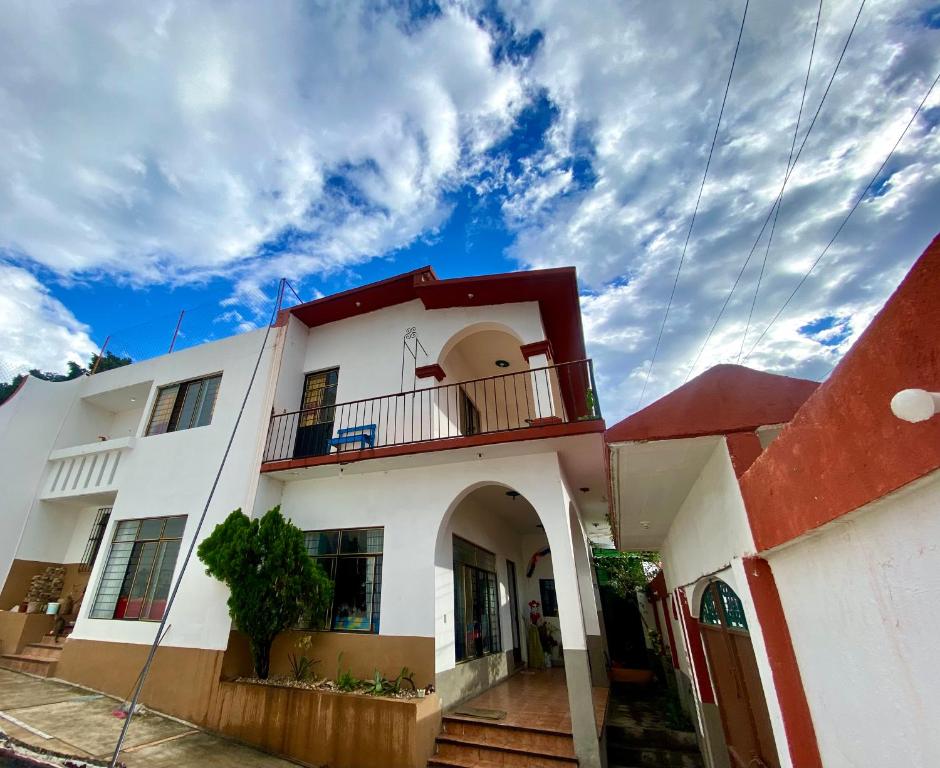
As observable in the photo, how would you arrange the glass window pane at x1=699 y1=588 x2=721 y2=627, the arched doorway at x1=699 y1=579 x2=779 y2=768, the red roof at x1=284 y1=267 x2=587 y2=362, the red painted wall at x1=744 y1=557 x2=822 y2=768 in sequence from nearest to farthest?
the red painted wall at x1=744 y1=557 x2=822 y2=768, the arched doorway at x1=699 y1=579 x2=779 y2=768, the glass window pane at x1=699 y1=588 x2=721 y2=627, the red roof at x1=284 y1=267 x2=587 y2=362

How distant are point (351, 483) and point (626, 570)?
10055mm

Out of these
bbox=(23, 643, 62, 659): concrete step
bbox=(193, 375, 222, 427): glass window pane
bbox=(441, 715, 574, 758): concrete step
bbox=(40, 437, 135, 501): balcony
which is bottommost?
bbox=(441, 715, 574, 758): concrete step

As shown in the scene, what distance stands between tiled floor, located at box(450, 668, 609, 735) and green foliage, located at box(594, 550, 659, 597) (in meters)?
4.59

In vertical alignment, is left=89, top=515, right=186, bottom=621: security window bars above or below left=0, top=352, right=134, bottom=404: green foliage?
below

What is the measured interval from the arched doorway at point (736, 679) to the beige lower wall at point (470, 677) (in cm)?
336

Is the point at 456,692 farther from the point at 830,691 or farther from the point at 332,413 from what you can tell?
the point at 830,691

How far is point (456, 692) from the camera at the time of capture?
20.4ft

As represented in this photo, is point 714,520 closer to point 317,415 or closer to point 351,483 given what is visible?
point 351,483

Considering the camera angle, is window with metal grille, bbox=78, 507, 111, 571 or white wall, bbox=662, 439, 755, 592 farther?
window with metal grille, bbox=78, 507, 111, 571

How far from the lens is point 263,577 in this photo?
19.3 feet

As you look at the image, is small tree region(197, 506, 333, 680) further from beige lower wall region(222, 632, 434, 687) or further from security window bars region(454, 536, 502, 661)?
security window bars region(454, 536, 502, 661)

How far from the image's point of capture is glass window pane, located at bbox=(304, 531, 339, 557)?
22.9 ft

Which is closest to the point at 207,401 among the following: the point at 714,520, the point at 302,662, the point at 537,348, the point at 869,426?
the point at 302,662

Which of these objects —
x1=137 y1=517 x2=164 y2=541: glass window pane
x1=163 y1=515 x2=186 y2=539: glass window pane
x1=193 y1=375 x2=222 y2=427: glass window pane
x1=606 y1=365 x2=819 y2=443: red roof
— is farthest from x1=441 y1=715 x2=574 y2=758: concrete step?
x1=193 y1=375 x2=222 y2=427: glass window pane
